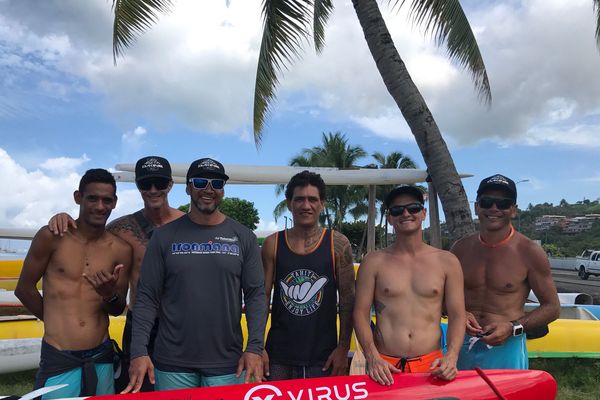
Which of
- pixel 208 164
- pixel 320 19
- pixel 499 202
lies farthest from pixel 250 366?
pixel 320 19

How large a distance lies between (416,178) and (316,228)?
19.3ft

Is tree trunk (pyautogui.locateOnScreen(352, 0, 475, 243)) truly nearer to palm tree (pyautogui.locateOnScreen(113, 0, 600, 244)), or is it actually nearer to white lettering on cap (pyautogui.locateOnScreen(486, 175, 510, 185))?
palm tree (pyautogui.locateOnScreen(113, 0, 600, 244))

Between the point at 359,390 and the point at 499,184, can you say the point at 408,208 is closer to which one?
the point at 499,184

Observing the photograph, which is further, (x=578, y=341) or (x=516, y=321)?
(x=578, y=341)

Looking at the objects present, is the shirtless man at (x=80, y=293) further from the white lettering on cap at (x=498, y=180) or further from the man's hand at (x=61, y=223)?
the white lettering on cap at (x=498, y=180)

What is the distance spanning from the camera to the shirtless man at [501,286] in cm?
295

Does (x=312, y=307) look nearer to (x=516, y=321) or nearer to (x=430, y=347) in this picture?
(x=430, y=347)

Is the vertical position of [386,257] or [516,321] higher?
[386,257]

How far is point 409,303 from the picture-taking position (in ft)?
8.84

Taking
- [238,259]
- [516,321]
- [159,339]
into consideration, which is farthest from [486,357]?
[159,339]

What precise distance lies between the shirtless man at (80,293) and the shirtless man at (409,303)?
1.52 meters

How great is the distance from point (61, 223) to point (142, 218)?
0.50 metres

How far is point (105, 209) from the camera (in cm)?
297

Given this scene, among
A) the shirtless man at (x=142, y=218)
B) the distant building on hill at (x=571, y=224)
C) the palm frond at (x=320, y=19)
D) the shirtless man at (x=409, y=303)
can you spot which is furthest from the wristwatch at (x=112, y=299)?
the distant building on hill at (x=571, y=224)
